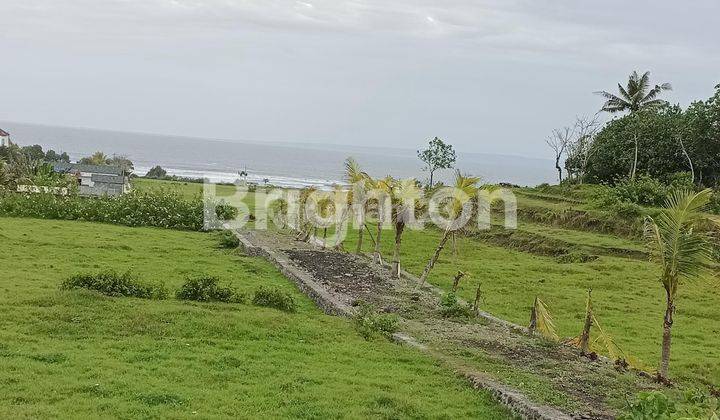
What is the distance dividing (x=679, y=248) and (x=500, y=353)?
2.74 meters

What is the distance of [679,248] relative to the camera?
29.7 ft

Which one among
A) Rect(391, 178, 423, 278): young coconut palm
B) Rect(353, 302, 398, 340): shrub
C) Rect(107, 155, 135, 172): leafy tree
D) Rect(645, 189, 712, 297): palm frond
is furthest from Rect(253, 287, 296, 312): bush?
Rect(107, 155, 135, 172): leafy tree

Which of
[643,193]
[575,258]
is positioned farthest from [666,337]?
[643,193]

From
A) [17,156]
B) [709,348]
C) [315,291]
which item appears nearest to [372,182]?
[315,291]

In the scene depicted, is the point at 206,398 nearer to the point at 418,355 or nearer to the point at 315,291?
the point at 418,355

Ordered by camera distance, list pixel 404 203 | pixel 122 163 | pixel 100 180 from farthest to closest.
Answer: pixel 122 163
pixel 100 180
pixel 404 203

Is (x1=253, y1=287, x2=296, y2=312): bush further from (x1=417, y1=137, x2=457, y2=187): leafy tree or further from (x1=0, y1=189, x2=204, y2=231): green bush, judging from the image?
(x1=417, y1=137, x2=457, y2=187): leafy tree

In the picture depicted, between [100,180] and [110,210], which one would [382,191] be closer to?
[110,210]

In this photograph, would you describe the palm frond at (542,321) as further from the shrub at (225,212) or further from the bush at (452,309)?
the shrub at (225,212)

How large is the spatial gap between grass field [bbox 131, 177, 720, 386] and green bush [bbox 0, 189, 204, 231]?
6.37m

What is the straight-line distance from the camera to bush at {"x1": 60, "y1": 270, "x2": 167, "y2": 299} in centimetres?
1160

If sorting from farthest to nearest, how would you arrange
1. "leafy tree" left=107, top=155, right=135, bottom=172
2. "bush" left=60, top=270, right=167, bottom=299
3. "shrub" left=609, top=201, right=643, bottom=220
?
"leafy tree" left=107, top=155, right=135, bottom=172
"shrub" left=609, top=201, right=643, bottom=220
"bush" left=60, top=270, right=167, bottom=299

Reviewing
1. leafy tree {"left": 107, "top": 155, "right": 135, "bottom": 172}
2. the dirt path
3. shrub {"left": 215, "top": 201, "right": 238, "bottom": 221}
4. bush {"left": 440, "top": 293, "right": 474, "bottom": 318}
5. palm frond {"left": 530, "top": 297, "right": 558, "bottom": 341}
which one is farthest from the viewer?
leafy tree {"left": 107, "top": 155, "right": 135, "bottom": 172}

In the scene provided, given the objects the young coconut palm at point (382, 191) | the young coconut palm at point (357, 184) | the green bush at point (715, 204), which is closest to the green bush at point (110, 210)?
the young coconut palm at point (357, 184)
